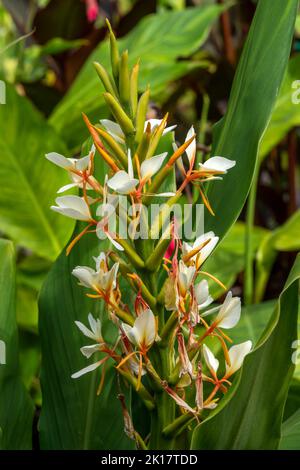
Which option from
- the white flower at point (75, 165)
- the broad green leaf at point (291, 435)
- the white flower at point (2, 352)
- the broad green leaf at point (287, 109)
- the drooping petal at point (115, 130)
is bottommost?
the broad green leaf at point (291, 435)

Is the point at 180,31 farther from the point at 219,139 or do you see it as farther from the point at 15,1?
the point at 219,139

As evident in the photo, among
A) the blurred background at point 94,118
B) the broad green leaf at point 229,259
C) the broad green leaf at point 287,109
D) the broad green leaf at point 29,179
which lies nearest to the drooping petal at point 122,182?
the blurred background at point 94,118

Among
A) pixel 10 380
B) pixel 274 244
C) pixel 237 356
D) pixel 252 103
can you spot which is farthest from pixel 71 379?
pixel 274 244

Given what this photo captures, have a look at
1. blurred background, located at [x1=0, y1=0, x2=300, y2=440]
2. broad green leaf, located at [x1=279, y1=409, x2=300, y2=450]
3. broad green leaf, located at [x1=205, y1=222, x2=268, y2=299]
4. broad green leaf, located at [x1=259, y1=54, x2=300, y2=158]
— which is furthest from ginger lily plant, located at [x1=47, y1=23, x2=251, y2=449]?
broad green leaf, located at [x1=259, y1=54, x2=300, y2=158]

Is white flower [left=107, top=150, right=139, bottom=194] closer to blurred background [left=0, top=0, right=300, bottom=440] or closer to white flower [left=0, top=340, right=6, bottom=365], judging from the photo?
white flower [left=0, top=340, right=6, bottom=365]

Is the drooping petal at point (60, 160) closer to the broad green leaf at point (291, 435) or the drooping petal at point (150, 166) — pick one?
the drooping petal at point (150, 166)

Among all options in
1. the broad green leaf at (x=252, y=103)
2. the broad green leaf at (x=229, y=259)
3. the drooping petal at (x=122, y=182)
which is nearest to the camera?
the drooping petal at (x=122, y=182)
